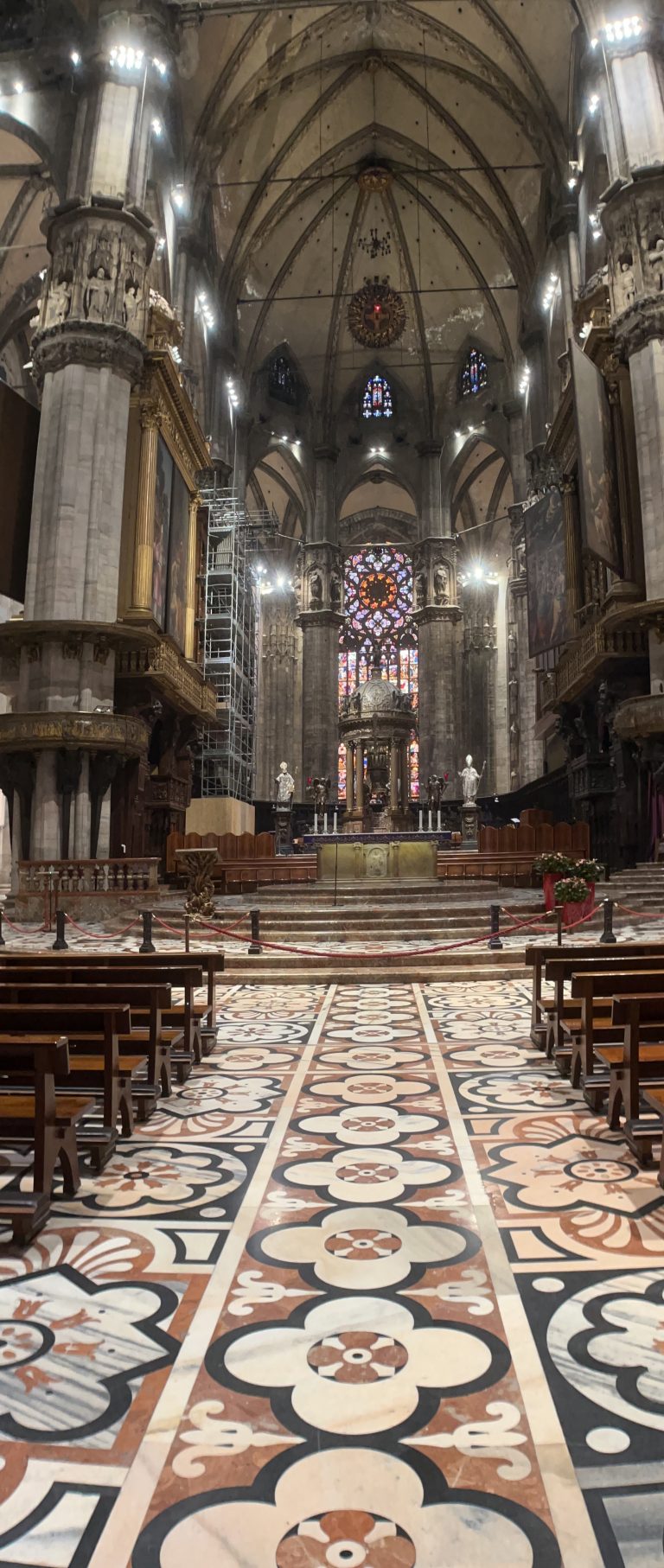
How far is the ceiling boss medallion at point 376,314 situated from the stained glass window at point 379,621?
8.73m

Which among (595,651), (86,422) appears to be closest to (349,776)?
(595,651)

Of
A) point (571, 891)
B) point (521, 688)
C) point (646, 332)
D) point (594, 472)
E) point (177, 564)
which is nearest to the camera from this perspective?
point (571, 891)

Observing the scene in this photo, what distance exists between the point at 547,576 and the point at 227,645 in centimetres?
1086

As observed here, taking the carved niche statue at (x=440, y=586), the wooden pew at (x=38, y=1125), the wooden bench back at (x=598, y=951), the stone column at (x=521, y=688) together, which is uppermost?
the carved niche statue at (x=440, y=586)

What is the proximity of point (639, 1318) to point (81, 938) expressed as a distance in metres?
9.75

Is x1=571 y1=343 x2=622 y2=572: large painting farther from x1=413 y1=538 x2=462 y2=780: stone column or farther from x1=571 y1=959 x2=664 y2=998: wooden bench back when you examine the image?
x1=413 y1=538 x2=462 y2=780: stone column

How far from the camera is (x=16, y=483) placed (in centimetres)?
1703

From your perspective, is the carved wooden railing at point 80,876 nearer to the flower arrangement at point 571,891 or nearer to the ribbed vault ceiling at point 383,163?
the flower arrangement at point 571,891

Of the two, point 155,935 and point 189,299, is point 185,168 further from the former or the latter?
point 155,935

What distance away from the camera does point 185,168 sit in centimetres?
2338

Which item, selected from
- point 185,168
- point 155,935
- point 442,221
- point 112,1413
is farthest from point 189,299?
point 112,1413

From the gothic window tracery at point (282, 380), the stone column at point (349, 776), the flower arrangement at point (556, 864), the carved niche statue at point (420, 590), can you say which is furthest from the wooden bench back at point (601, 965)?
the gothic window tracery at point (282, 380)

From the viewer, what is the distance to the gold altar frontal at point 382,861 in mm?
16719

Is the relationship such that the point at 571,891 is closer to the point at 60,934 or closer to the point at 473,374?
the point at 60,934
